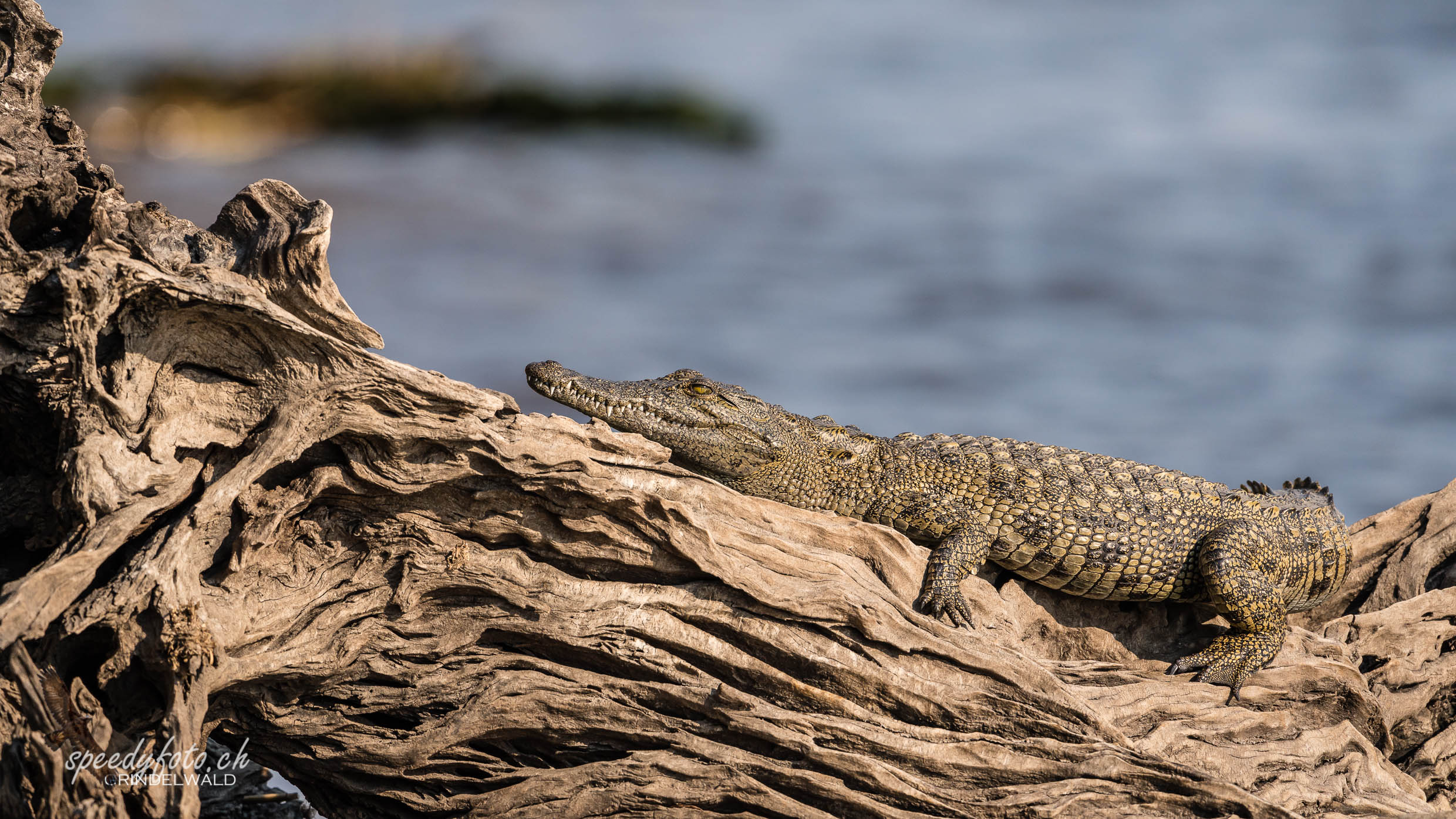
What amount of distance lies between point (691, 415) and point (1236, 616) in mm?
2877

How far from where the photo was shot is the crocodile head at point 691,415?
4.80 meters

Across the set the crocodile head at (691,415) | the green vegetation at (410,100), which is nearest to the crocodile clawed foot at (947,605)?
the crocodile head at (691,415)

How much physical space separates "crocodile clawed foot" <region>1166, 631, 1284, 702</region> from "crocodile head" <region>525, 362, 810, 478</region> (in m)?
2.20

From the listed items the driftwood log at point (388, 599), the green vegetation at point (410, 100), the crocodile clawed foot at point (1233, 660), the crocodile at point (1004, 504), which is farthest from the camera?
the green vegetation at point (410, 100)

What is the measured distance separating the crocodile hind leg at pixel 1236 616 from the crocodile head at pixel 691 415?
2108mm

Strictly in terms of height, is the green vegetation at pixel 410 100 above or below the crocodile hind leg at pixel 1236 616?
above

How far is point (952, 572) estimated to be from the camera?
16.1 ft

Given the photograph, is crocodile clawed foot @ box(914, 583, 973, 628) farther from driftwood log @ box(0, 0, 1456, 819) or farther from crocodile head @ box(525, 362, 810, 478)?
crocodile head @ box(525, 362, 810, 478)

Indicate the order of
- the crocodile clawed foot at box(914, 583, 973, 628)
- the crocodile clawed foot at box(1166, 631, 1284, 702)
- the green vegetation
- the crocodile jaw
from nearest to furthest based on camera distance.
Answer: the crocodile clawed foot at box(914, 583, 973, 628) < the crocodile jaw < the crocodile clawed foot at box(1166, 631, 1284, 702) < the green vegetation

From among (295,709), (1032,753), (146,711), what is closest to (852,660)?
(1032,753)

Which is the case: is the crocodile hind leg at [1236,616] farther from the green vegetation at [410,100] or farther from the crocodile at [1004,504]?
the green vegetation at [410,100]

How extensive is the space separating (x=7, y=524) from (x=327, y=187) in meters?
17.2

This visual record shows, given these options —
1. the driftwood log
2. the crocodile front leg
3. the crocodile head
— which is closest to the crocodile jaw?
the crocodile head

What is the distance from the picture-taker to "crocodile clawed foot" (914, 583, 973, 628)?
4.70 metres
